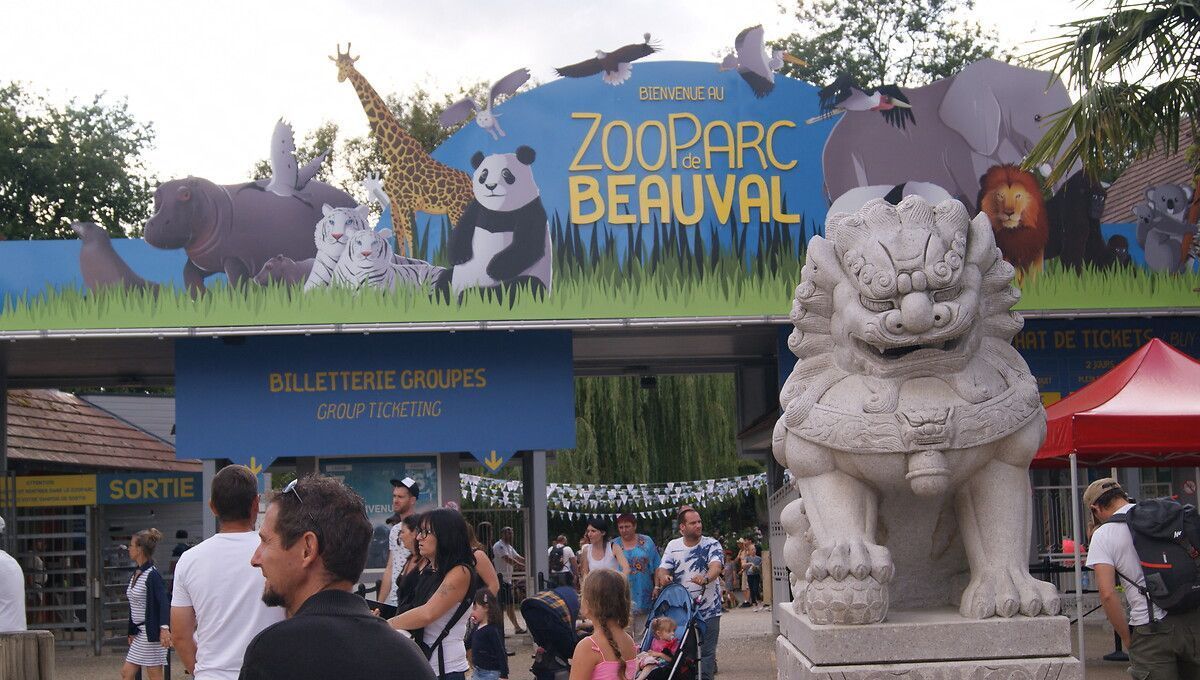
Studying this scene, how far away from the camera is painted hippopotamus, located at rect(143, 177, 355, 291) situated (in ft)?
45.9

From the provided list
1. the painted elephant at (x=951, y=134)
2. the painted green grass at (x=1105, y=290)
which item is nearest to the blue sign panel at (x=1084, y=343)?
the painted green grass at (x=1105, y=290)

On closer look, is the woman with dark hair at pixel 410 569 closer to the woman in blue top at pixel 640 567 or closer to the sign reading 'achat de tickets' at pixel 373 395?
the woman in blue top at pixel 640 567

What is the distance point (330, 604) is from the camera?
293cm

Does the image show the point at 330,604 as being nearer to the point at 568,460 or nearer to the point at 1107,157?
the point at 1107,157

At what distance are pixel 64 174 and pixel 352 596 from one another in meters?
29.2

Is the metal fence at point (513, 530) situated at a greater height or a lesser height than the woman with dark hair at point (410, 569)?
lesser

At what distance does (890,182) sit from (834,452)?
9387mm

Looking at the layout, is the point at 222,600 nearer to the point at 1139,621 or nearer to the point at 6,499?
the point at 1139,621

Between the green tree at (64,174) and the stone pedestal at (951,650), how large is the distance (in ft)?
87.8

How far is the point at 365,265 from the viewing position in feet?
45.9

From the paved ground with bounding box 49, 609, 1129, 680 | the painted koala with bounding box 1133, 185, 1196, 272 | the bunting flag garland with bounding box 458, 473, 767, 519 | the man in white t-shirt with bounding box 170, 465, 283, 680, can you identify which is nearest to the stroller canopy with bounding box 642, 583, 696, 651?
the paved ground with bounding box 49, 609, 1129, 680

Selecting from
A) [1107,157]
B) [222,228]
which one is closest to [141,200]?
[222,228]

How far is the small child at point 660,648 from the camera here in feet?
24.9

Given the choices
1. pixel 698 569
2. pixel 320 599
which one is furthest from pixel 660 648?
pixel 320 599
